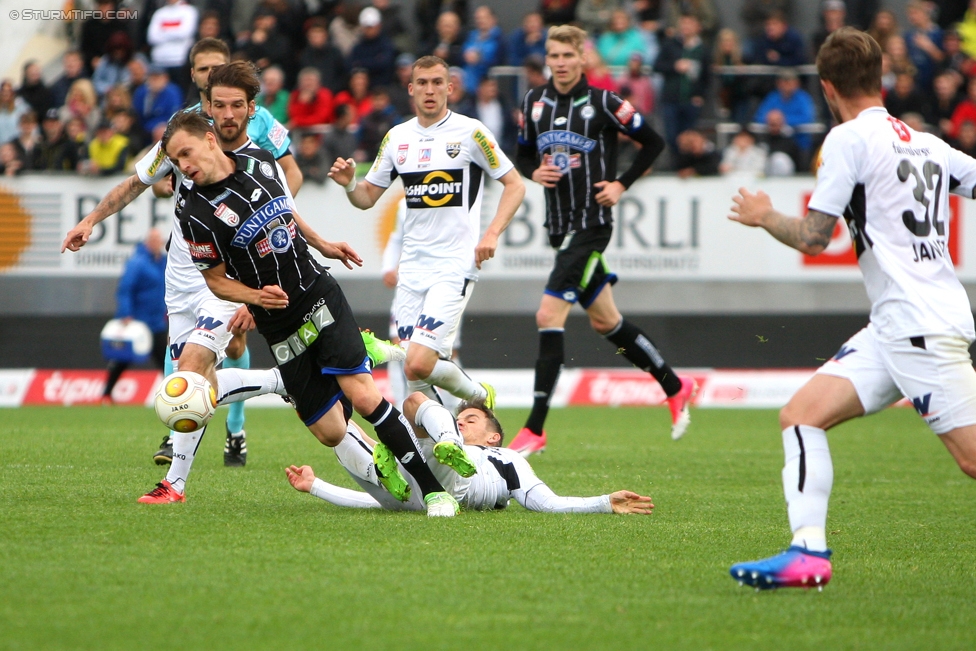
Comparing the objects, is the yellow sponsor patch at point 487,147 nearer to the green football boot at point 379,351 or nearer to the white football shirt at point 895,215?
the green football boot at point 379,351

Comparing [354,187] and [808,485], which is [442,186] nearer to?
[354,187]

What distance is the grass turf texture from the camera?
13.0 feet

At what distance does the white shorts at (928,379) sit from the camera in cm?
452

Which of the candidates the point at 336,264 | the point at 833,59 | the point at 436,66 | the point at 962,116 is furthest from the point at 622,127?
the point at 962,116

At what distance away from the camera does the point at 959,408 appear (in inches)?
178

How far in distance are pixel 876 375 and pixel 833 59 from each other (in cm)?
120

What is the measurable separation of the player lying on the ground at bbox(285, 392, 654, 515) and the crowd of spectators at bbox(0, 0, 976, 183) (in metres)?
9.80

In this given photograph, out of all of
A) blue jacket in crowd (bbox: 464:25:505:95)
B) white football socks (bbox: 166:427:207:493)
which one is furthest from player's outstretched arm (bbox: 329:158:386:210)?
blue jacket in crowd (bbox: 464:25:505:95)

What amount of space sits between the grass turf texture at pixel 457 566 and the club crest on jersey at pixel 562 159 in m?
2.48

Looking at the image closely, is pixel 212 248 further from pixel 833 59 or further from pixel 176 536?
pixel 833 59

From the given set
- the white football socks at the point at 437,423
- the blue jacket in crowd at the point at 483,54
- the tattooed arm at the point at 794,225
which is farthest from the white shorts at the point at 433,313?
the blue jacket in crowd at the point at 483,54

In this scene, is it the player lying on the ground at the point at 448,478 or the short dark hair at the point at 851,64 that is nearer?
the short dark hair at the point at 851,64

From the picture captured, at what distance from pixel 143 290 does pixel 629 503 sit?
10.6 m

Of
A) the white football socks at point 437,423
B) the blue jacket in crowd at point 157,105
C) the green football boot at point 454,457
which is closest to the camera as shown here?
the green football boot at point 454,457
